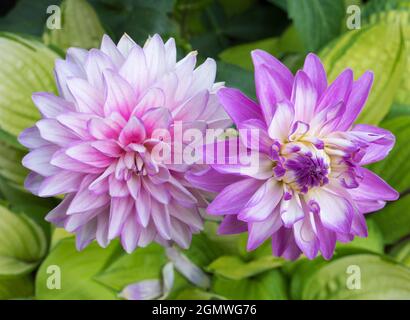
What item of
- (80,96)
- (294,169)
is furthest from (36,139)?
(294,169)

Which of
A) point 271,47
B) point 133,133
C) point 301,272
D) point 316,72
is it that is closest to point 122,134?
point 133,133

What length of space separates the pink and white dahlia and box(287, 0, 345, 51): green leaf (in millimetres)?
201

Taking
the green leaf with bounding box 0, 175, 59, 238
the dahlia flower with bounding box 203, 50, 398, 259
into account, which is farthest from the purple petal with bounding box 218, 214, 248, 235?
the green leaf with bounding box 0, 175, 59, 238

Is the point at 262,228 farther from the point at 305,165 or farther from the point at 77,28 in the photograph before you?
the point at 77,28

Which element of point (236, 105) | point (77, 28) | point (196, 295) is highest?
point (77, 28)

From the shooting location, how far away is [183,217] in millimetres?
351

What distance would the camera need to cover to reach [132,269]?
0.45 meters

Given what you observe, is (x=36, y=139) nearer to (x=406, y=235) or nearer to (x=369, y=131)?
(x=369, y=131)

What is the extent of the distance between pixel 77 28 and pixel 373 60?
25cm

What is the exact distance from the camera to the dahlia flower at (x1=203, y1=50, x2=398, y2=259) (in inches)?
12.2

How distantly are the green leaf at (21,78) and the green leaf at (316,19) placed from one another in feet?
0.69
